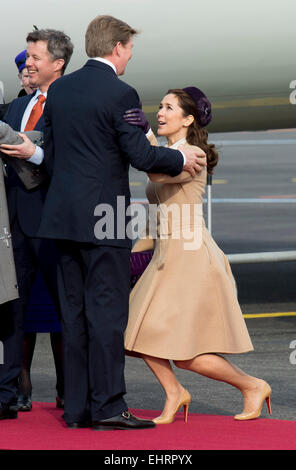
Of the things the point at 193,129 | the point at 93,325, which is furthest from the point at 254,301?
the point at 93,325

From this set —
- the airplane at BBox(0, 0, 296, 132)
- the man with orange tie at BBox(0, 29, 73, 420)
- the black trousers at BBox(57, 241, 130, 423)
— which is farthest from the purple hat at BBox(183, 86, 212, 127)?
the airplane at BBox(0, 0, 296, 132)

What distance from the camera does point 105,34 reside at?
4453 millimetres

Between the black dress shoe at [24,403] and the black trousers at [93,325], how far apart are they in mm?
604

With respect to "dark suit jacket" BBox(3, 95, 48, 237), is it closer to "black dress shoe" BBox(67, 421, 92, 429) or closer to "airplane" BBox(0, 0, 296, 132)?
"black dress shoe" BBox(67, 421, 92, 429)

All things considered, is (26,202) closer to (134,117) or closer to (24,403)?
(134,117)

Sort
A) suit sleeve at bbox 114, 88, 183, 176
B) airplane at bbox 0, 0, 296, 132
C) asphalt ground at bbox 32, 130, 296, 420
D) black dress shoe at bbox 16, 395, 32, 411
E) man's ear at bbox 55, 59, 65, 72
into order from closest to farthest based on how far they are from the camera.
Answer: suit sleeve at bbox 114, 88, 183, 176, man's ear at bbox 55, 59, 65, 72, black dress shoe at bbox 16, 395, 32, 411, asphalt ground at bbox 32, 130, 296, 420, airplane at bbox 0, 0, 296, 132

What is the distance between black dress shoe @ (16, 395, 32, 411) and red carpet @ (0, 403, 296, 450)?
28 cm

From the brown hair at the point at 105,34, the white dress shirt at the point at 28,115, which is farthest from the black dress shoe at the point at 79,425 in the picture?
the brown hair at the point at 105,34

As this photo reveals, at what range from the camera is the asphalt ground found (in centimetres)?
580

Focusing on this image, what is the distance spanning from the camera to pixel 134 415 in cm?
494

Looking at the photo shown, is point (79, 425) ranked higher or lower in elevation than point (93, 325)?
lower

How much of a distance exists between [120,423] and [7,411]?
23.6 inches

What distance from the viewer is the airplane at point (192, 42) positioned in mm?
7664

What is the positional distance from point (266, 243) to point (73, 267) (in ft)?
27.6
